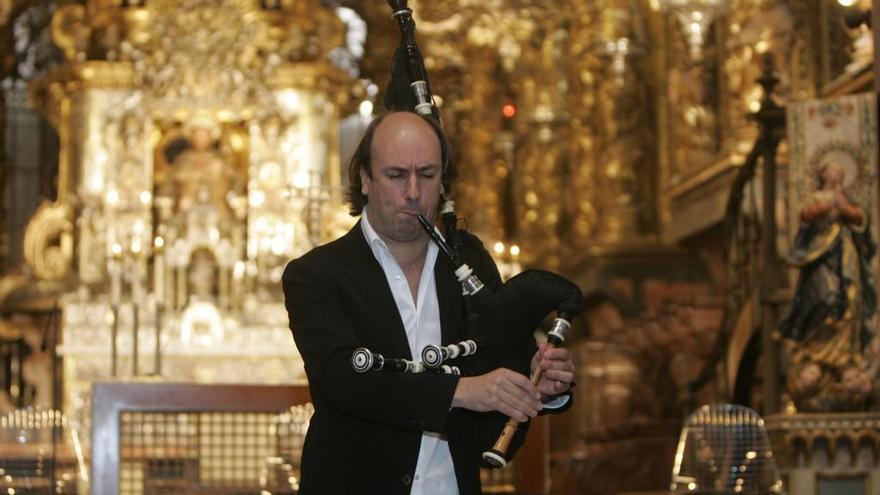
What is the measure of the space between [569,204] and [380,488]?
63.0 feet

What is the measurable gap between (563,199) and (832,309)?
13.0 meters

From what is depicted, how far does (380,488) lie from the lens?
435cm

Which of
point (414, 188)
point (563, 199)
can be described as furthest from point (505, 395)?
point (563, 199)

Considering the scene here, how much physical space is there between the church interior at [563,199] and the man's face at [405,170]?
648 centimetres

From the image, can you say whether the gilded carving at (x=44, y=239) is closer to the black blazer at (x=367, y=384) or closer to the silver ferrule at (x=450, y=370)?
the black blazer at (x=367, y=384)

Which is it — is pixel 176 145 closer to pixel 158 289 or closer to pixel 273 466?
pixel 158 289

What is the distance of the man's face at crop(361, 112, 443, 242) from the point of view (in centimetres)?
437

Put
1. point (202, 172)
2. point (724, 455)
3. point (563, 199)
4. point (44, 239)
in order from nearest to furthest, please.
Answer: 1. point (724, 455)
2. point (202, 172)
3. point (44, 239)
4. point (563, 199)

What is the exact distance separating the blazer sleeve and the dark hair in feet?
1.00

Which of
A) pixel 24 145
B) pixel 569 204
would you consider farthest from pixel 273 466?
pixel 24 145

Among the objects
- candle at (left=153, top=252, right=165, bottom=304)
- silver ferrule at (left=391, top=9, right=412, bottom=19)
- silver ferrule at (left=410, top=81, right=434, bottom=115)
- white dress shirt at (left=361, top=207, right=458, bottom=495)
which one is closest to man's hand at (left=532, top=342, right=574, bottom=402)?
white dress shirt at (left=361, top=207, right=458, bottom=495)

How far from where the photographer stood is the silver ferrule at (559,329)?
4273mm

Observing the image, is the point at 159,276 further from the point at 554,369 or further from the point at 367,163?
the point at 554,369

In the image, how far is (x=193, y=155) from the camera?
19469 millimetres
